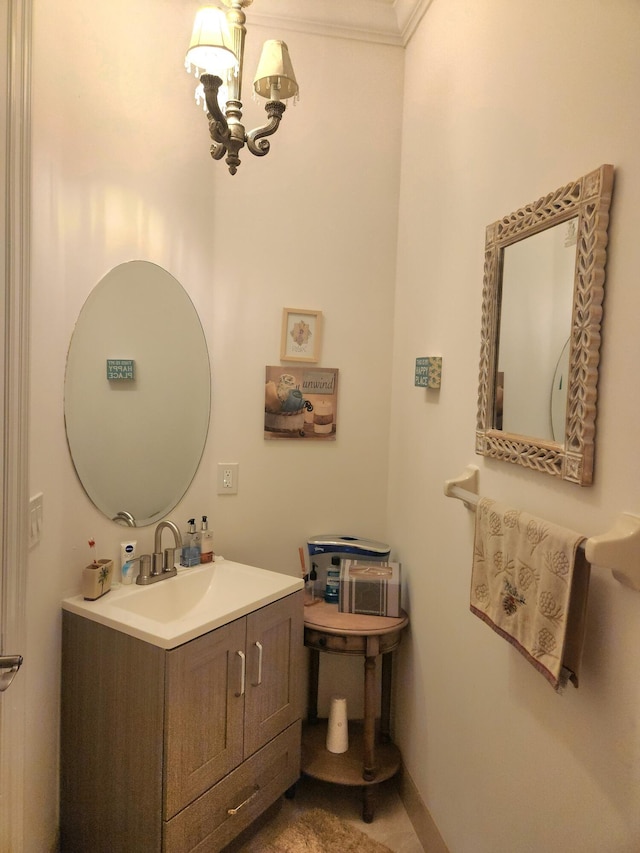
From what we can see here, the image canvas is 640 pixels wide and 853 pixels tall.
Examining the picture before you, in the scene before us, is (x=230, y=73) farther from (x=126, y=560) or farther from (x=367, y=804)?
(x=367, y=804)

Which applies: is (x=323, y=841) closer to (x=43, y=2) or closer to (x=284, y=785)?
(x=284, y=785)

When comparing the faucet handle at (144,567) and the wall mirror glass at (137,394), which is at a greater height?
the wall mirror glass at (137,394)

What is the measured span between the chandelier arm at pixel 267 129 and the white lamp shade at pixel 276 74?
25mm

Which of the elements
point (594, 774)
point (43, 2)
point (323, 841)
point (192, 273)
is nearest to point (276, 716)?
point (323, 841)

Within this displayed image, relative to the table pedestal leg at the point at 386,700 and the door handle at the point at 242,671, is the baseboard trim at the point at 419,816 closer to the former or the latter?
the table pedestal leg at the point at 386,700

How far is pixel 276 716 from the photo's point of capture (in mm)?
1831

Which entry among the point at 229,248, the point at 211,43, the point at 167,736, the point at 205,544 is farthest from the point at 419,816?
the point at 211,43

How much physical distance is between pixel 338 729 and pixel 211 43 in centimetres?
222

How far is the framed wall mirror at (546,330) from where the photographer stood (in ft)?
3.57

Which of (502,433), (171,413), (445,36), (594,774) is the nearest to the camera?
(594,774)

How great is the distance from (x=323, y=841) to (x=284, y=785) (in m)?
0.21

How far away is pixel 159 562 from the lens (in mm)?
1889

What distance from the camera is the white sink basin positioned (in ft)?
4.93

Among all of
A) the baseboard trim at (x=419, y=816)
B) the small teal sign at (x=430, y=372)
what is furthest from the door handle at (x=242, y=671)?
the small teal sign at (x=430, y=372)
